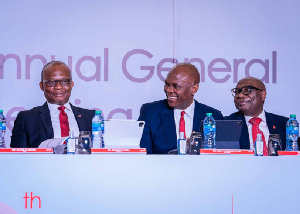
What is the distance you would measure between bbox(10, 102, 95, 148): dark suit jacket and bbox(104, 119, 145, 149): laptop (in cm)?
158

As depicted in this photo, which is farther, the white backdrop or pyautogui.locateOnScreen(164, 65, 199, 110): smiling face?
the white backdrop

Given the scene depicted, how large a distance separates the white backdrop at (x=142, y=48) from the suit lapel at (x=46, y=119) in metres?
0.40

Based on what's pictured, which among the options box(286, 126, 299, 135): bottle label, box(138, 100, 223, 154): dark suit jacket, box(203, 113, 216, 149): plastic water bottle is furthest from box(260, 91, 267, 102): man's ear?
box(203, 113, 216, 149): plastic water bottle

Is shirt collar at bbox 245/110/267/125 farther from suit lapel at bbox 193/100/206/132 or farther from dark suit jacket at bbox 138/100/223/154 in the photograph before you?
suit lapel at bbox 193/100/206/132

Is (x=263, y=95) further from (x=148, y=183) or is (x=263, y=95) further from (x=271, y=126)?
(x=148, y=183)

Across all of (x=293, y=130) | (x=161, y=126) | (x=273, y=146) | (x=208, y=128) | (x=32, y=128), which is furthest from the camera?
(x=161, y=126)

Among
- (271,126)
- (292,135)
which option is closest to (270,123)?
(271,126)

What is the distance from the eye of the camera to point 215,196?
2783mm

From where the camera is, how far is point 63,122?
4.70 m

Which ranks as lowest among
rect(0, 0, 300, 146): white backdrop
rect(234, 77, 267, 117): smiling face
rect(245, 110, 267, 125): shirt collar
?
rect(245, 110, 267, 125): shirt collar

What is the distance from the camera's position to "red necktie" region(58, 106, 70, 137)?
465 cm

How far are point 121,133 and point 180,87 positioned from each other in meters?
1.71

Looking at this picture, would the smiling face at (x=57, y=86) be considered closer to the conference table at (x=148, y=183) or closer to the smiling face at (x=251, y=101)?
the smiling face at (x=251, y=101)

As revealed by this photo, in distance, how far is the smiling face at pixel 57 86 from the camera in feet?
15.6
